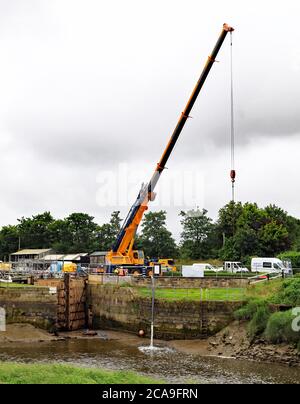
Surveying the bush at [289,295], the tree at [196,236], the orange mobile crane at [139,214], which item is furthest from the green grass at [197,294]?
the tree at [196,236]

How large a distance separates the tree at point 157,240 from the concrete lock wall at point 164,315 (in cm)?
4959

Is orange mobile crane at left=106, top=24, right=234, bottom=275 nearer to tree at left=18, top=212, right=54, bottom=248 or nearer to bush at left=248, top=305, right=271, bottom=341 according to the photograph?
bush at left=248, top=305, right=271, bottom=341

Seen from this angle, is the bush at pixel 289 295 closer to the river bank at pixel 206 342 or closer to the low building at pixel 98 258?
the river bank at pixel 206 342

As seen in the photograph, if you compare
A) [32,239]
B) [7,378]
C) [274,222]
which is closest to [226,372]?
[7,378]

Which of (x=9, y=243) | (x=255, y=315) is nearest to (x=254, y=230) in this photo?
(x=255, y=315)

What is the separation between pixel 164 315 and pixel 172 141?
61.7ft

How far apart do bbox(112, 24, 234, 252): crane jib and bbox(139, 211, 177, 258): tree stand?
3950 cm

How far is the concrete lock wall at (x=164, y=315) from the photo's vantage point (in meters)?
36.6

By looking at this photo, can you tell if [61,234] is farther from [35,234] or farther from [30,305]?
[30,305]

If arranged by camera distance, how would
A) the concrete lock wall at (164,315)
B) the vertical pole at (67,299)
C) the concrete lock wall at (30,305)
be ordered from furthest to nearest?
the vertical pole at (67,299)
the concrete lock wall at (30,305)
the concrete lock wall at (164,315)

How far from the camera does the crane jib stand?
47.6 m

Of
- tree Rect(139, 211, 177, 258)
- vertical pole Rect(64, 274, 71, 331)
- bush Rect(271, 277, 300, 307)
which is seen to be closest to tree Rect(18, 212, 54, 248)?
tree Rect(139, 211, 177, 258)
